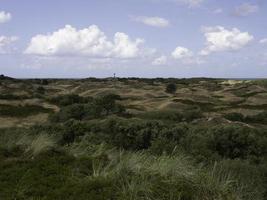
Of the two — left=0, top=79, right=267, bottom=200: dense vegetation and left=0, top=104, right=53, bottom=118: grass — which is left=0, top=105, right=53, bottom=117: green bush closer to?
left=0, top=104, right=53, bottom=118: grass

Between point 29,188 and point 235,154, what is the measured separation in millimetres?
→ 7855

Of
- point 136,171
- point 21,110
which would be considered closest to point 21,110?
point 21,110

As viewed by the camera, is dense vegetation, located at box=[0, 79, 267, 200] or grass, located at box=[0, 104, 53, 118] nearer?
dense vegetation, located at box=[0, 79, 267, 200]

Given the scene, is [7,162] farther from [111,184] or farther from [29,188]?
[111,184]

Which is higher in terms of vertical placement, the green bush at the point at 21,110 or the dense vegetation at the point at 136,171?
the dense vegetation at the point at 136,171

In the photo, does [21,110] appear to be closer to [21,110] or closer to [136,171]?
[21,110]

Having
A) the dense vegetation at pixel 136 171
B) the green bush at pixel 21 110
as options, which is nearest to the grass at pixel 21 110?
the green bush at pixel 21 110

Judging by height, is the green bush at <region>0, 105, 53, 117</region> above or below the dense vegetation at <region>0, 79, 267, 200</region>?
below

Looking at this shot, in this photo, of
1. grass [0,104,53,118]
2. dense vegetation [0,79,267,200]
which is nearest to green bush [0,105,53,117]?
grass [0,104,53,118]

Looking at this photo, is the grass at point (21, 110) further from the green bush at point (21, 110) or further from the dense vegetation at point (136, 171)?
the dense vegetation at point (136, 171)

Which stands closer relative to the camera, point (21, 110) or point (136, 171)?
point (136, 171)

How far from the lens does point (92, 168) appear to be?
28.3 feet

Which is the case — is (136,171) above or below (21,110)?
above

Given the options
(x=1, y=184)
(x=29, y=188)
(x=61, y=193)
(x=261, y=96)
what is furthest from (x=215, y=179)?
(x=261, y=96)
